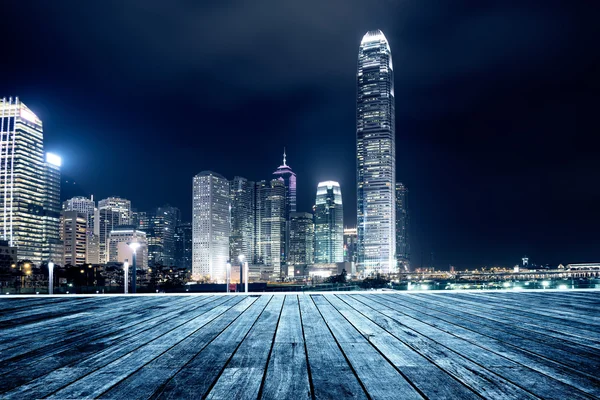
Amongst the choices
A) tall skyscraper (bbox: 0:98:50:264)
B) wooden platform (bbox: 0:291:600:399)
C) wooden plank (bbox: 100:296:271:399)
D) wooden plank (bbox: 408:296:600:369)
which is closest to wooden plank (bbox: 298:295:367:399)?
wooden platform (bbox: 0:291:600:399)

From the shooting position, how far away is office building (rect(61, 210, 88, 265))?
190 metres

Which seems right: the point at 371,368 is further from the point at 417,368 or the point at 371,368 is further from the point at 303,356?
the point at 303,356

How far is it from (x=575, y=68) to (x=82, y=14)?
9875 centimetres

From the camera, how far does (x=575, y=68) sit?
9638 centimetres

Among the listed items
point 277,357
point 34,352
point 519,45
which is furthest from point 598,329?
point 519,45

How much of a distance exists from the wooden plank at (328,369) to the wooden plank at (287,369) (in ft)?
0.22

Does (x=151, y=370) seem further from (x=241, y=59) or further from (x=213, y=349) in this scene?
(x=241, y=59)

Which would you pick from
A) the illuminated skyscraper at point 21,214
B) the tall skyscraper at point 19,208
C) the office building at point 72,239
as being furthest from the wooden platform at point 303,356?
the office building at point 72,239

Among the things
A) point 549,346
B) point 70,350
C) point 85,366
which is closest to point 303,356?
point 85,366

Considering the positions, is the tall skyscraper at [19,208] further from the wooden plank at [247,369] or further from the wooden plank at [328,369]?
the wooden plank at [328,369]

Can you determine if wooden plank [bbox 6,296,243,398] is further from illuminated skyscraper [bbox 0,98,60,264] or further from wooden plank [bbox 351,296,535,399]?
illuminated skyscraper [bbox 0,98,60,264]

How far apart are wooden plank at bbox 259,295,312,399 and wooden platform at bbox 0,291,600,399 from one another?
1 cm

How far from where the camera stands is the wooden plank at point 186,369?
2.67 metres

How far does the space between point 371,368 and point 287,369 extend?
24.8 inches
